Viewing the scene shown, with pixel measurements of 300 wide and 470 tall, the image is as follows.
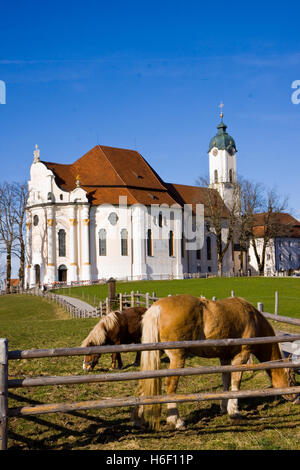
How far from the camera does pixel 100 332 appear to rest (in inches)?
399

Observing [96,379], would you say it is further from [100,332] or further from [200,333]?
[100,332]

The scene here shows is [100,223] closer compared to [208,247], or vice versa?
[100,223]

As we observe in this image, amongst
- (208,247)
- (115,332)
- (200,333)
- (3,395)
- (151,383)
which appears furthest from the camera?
(208,247)

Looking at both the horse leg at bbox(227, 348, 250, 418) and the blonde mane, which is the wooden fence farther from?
the blonde mane

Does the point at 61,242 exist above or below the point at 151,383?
above

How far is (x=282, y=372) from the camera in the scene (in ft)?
22.9

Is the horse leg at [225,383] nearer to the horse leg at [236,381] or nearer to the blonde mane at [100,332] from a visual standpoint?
the horse leg at [236,381]

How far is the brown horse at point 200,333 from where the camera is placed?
6.31m

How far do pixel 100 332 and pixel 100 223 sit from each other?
4870 centimetres

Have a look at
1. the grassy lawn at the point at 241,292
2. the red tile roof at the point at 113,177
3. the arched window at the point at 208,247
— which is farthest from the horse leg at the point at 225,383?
the arched window at the point at 208,247

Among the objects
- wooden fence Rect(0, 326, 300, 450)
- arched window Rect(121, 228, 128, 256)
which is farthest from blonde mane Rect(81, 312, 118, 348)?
arched window Rect(121, 228, 128, 256)

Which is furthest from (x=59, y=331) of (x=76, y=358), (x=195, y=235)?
(x=195, y=235)

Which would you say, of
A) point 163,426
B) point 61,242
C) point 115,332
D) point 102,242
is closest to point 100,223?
point 102,242

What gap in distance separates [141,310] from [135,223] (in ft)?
156
